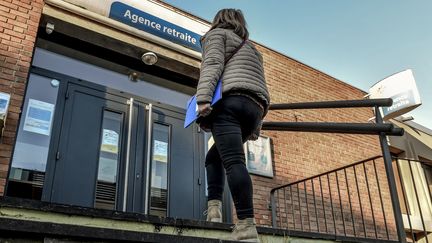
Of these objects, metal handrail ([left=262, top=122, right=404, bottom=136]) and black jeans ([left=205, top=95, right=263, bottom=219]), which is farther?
metal handrail ([left=262, top=122, right=404, bottom=136])

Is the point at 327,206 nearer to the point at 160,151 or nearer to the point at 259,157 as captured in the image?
the point at 259,157

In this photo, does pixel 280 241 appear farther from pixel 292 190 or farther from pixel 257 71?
pixel 292 190

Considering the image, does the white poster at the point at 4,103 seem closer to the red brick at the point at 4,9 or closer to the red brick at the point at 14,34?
the red brick at the point at 14,34

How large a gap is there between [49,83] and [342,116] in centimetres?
502

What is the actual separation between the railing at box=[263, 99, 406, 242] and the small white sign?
1.12 metres

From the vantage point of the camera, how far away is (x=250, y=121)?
7.77ft

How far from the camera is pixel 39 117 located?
170 inches

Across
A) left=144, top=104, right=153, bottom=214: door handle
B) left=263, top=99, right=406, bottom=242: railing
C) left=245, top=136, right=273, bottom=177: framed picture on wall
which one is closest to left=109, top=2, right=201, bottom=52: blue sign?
left=144, top=104, right=153, bottom=214: door handle

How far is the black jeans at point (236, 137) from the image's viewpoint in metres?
2.12

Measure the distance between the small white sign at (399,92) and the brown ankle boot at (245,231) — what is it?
6.12 meters

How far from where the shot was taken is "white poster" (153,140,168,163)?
4891 millimetres

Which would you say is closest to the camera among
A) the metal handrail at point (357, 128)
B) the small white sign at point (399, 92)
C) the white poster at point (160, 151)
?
the metal handrail at point (357, 128)

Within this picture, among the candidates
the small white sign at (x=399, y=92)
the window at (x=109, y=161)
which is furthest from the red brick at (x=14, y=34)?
the small white sign at (x=399, y=92)

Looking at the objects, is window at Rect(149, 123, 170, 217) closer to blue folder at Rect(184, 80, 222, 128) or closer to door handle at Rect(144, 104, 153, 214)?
door handle at Rect(144, 104, 153, 214)
